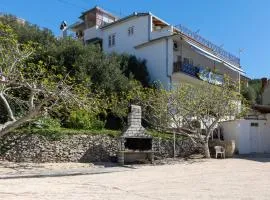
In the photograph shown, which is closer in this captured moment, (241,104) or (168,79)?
(241,104)

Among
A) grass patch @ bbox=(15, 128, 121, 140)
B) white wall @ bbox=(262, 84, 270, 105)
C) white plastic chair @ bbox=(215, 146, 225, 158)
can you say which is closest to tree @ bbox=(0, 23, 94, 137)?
grass patch @ bbox=(15, 128, 121, 140)

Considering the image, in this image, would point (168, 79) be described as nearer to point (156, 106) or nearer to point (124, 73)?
point (124, 73)

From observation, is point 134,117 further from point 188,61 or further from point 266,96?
point 266,96

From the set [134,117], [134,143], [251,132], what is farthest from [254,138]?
[134,117]

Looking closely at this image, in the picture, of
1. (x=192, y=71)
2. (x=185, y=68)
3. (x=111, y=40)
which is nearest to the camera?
(x=185, y=68)

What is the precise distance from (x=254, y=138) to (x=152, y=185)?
18840 mm

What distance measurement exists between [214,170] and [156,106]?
8.54 metres

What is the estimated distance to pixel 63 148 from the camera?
22609 millimetres

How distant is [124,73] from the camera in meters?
34.1

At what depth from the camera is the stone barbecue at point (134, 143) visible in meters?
23.3

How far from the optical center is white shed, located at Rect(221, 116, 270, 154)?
30641mm

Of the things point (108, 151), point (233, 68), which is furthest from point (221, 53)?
point (108, 151)

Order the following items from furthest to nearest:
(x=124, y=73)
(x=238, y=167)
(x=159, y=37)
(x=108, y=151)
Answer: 1. (x=159, y=37)
2. (x=124, y=73)
3. (x=108, y=151)
4. (x=238, y=167)

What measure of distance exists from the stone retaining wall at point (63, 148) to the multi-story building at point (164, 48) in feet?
32.1
